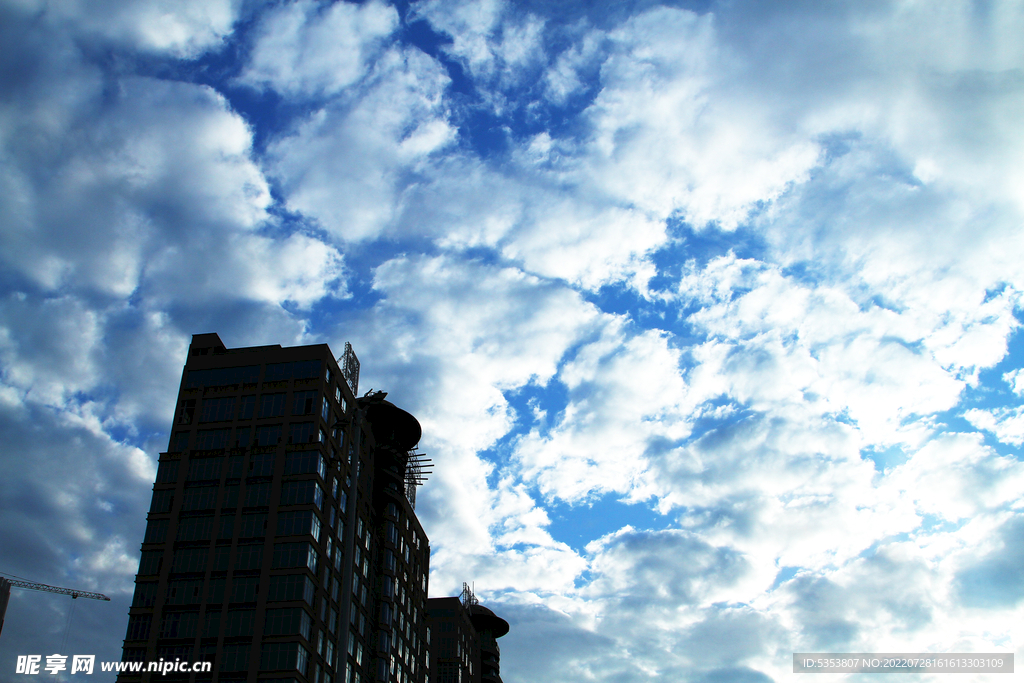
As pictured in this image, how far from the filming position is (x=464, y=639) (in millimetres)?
168125

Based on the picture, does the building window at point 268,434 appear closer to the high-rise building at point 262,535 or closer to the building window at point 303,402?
the high-rise building at point 262,535

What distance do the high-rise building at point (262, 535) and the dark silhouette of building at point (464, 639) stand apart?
45913mm

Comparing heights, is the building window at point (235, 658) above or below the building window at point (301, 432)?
below

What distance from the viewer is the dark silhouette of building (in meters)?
158

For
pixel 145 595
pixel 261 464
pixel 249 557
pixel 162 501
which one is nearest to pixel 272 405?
pixel 261 464

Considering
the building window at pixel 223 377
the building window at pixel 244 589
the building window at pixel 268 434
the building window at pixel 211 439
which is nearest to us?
the building window at pixel 244 589

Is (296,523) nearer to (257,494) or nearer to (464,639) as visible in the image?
(257,494)

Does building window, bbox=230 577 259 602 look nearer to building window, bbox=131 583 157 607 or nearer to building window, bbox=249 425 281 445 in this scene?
building window, bbox=131 583 157 607

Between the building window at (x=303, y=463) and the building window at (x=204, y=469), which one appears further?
the building window at (x=204, y=469)

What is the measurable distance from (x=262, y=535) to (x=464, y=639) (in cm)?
9303

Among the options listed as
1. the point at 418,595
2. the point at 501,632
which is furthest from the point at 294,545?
the point at 501,632

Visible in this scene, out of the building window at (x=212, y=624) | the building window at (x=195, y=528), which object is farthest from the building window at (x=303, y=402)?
the building window at (x=212, y=624)

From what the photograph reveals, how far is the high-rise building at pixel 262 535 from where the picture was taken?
82.0m

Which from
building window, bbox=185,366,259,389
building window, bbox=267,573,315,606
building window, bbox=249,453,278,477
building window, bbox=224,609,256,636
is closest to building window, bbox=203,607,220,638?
building window, bbox=224,609,256,636
